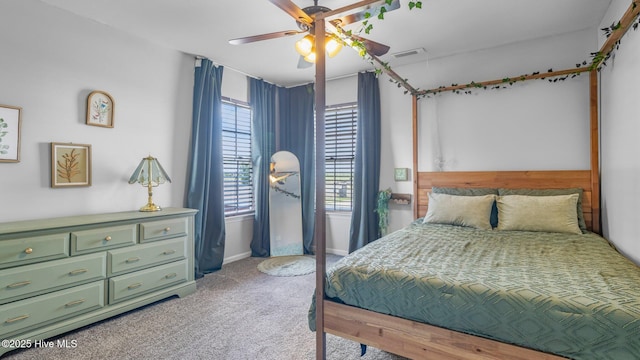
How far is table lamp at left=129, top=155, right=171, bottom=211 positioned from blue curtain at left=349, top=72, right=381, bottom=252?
2.28 meters

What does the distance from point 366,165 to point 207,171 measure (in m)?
1.94

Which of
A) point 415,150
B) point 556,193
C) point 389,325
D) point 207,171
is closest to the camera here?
point 389,325

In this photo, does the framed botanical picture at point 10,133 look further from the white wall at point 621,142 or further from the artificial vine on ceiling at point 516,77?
the white wall at point 621,142

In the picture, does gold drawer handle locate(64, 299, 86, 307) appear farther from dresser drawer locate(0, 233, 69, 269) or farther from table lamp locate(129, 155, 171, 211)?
table lamp locate(129, 155, 171, 211)

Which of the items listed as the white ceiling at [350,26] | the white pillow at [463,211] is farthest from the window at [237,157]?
the white pillow at [463,211]

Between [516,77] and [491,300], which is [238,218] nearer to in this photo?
[491,300]

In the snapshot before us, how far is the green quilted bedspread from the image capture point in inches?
48.8

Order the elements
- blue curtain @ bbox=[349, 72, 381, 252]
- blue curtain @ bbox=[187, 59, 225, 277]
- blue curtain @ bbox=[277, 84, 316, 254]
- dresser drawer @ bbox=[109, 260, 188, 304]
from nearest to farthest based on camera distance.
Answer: dresser drawer @ bbox=[109, 260, 188, 304], blue curtain @ bbox=[187, 59, 225, 277], blue curtain @ bbox=[349, 72, 381, 252], blue curtain @ bbox=[277, 84, 316, 254]

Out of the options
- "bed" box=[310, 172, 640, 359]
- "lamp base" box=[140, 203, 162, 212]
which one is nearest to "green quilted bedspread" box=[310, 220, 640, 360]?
"bed" box=[310, 172, 640, 359]

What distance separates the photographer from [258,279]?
347cm

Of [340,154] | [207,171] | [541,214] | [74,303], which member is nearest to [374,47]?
[541,214]

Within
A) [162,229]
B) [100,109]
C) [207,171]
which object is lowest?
[162,229]

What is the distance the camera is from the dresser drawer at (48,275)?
6.62ft

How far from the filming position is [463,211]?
302cm
